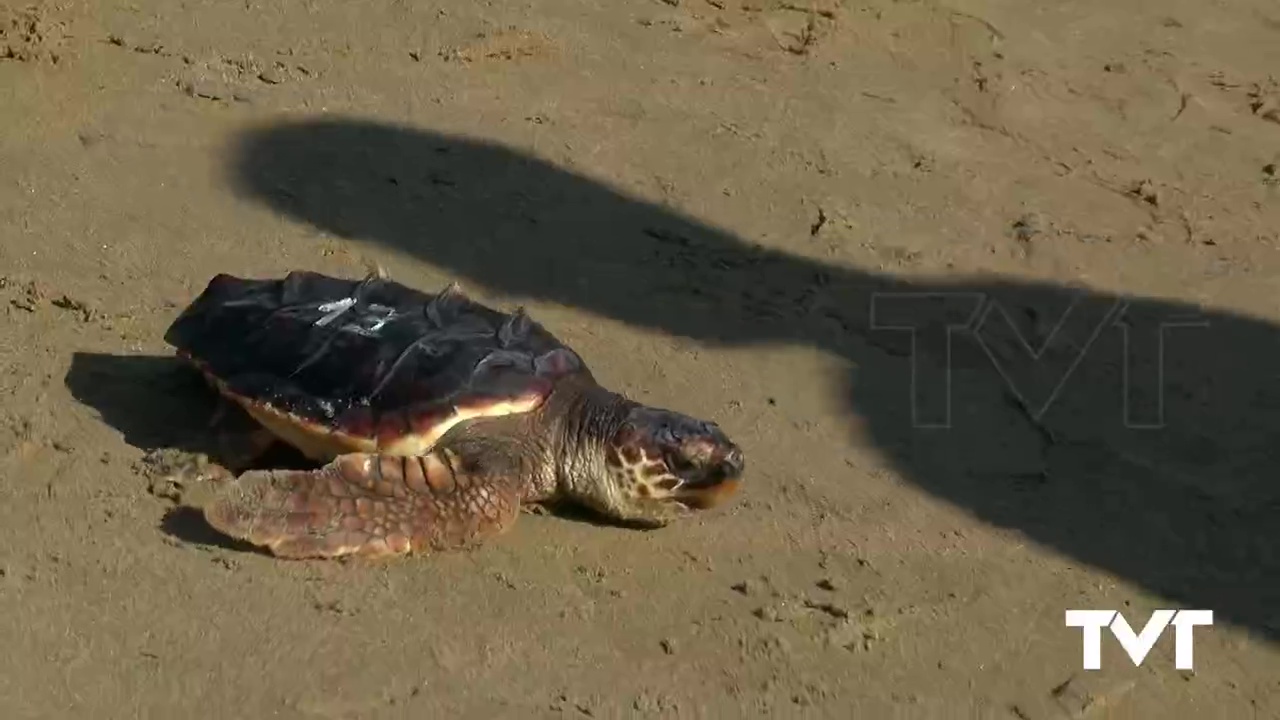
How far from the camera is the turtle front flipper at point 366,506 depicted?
13.4ft

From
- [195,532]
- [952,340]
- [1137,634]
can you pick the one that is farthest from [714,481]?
[952,340]

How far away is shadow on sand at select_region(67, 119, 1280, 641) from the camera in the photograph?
4973mm

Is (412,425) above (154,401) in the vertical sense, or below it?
above

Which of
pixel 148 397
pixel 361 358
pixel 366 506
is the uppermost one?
pixel 361 358

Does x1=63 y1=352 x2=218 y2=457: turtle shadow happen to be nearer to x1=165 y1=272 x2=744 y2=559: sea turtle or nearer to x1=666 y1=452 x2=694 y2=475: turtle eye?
x1=165 y1=272 x2=744 y2=559: sea turtle

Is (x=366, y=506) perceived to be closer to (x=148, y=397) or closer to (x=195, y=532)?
(x=195, y=532)

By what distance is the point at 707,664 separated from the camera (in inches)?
159

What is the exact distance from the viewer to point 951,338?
588 centimetres

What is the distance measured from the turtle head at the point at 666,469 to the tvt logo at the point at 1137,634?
3.57ft

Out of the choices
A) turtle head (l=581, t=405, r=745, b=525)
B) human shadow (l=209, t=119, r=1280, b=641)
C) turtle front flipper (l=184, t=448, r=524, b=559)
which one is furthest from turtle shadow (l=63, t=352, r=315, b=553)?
human shadow (l=209, t=119, r=1280, b=641)

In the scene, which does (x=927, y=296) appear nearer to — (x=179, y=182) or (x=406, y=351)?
(x=406, y=351)

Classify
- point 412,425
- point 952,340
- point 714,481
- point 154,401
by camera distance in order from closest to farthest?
1. point 412,425
2. point 714,481
3. point 154,401
4. point 952,340

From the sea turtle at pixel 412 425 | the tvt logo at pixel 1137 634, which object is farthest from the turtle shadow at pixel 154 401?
the tvt logo at pixel 1137 634

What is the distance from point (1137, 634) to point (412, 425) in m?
2.16
